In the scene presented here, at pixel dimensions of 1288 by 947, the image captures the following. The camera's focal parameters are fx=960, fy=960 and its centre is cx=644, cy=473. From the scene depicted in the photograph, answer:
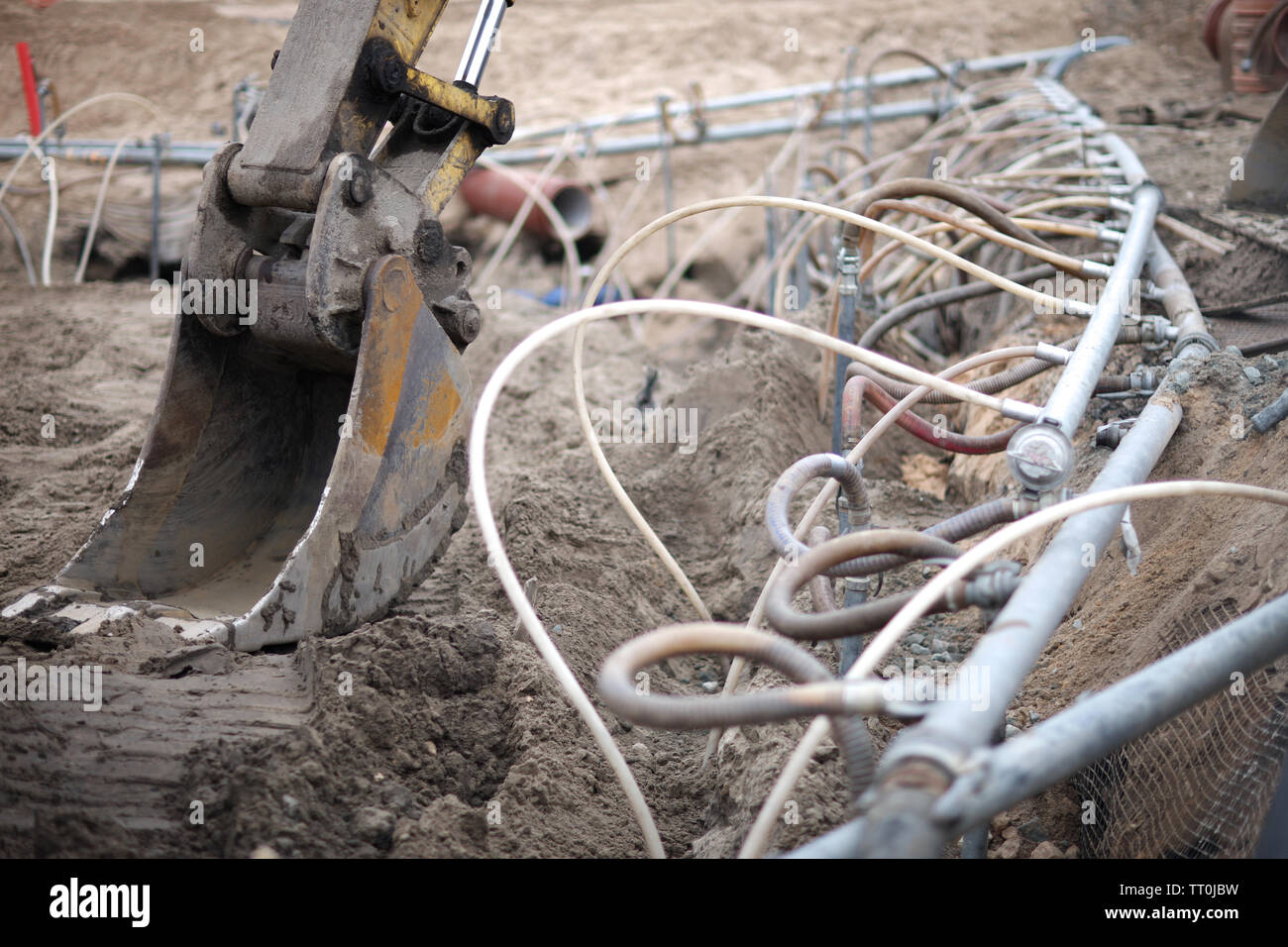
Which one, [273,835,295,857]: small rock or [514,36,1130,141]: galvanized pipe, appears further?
[514,36,1130,141]: galvanized pipe

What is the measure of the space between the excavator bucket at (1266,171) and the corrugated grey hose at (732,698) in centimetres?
413

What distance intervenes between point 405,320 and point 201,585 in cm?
99

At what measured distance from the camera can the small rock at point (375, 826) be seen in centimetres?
180

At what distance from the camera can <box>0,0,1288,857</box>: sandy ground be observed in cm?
184

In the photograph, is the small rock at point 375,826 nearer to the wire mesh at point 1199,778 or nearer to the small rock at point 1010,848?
the small rock at point 1010,848

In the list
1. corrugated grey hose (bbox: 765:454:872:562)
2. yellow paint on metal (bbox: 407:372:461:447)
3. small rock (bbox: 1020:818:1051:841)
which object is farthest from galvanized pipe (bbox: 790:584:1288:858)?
yellow paint on metal (bbox: 407:372:461:447)

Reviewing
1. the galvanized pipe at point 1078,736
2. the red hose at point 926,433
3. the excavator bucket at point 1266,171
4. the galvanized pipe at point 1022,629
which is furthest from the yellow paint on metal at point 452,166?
the excavator bucket at point 1266,171

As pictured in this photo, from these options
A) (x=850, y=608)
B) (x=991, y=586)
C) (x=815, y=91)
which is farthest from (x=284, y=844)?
(x=815, y=91)

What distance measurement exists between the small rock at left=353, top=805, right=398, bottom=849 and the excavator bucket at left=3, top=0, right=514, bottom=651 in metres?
0.63

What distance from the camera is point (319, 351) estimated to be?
2.51 metres

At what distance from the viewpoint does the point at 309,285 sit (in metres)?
2.31

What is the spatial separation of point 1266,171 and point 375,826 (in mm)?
4612

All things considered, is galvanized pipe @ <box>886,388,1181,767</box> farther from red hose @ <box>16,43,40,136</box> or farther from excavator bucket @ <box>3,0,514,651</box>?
red hose @ <box>16,43,40,136</box>
